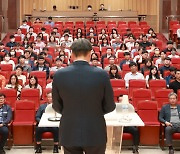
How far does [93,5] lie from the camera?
2483 centimetres

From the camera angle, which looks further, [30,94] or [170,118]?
[30,94]

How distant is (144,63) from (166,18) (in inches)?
371

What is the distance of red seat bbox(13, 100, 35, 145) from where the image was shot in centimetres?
826

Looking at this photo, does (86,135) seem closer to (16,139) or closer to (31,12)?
(16,139)

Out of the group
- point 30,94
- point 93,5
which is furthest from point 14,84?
point 93,5

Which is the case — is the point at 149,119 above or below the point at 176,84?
below

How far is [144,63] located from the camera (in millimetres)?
12047

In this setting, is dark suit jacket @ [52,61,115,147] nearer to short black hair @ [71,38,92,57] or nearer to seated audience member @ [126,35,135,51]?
short black hair @ [71,38,92,57]

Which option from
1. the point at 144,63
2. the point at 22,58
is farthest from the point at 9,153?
the point at 144,63

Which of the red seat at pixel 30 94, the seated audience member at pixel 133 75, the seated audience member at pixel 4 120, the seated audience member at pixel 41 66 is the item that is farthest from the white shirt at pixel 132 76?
the seated audience member at pixel 4 120

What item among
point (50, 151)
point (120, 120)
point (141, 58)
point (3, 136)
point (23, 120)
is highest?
point (141, 58)

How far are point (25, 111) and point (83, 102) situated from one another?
5.15m

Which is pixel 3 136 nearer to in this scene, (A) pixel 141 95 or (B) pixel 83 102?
(A) pixel 141 95

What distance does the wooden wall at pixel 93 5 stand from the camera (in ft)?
79.2
